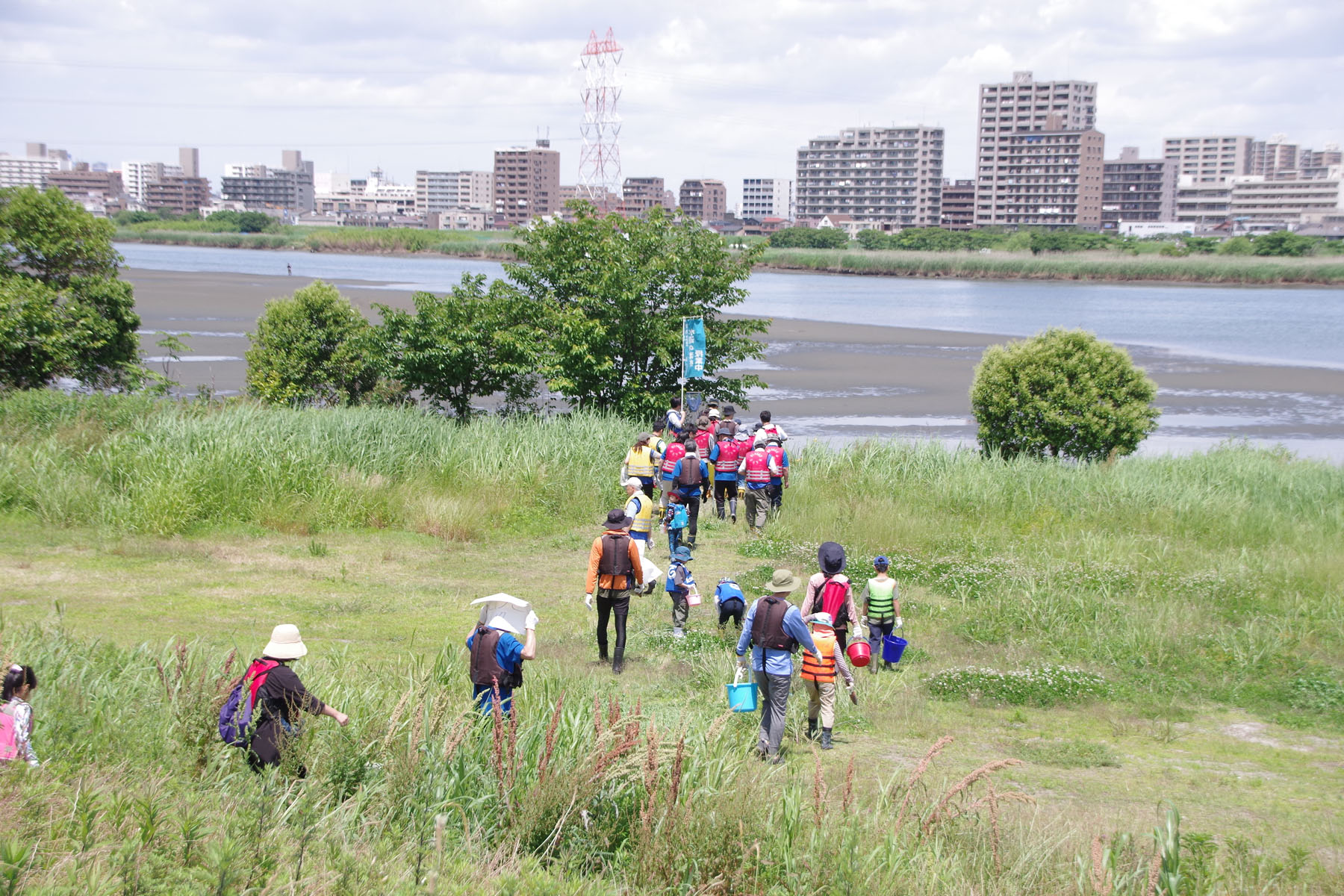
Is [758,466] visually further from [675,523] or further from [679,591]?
[679,591]

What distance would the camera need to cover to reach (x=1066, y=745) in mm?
8984

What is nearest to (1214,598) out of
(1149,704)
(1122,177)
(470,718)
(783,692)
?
(1149,704)

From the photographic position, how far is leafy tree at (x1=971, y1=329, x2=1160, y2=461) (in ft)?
63.9

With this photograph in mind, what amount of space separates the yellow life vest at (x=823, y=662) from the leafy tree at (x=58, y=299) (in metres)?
17.5

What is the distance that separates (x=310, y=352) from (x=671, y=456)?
34.6ft

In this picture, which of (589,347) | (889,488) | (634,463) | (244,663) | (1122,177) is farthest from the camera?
(1122,177)

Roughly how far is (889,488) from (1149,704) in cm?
801

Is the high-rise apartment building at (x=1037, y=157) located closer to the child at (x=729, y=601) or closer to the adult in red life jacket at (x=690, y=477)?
the adult in red life jacket at (x=690, y=477)

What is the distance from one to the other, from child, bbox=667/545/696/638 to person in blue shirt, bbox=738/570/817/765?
3.03 metres

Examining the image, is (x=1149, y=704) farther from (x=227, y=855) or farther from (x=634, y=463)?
(x=227, y=855)

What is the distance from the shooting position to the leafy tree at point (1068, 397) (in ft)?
63.9

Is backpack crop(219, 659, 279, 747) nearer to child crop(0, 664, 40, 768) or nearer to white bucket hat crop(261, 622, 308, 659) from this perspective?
white bucket hat crop(261, 622, 308, 659)

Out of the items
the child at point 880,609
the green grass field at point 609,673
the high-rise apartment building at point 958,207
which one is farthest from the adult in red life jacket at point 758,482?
the high-rise apartment building at point 958,207

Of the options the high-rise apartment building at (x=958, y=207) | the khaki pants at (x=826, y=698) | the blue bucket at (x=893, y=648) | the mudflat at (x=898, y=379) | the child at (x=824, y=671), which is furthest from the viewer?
the high-rise apartment building at (x=958, y=207)
